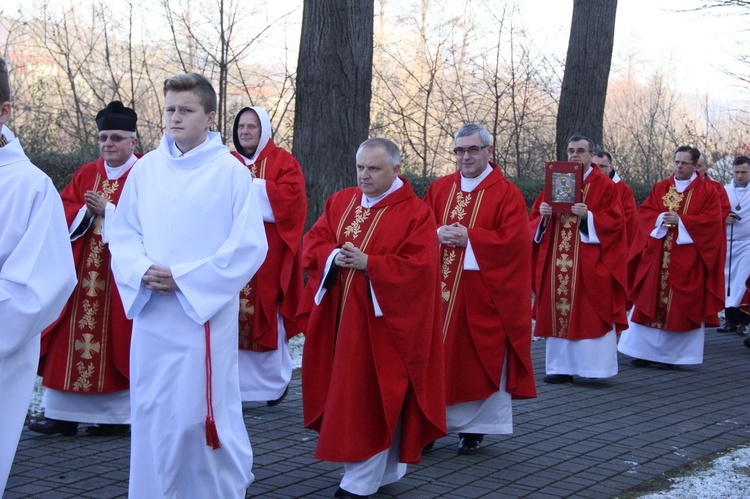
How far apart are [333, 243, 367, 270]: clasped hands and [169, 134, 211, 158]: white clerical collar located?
1034mm

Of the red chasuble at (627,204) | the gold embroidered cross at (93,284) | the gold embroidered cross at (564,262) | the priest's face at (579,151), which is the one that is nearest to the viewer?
the gold embroidered cross at (93,284)

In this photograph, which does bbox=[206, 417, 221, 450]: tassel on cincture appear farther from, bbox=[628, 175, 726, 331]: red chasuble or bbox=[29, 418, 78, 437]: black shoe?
bbox=[628, 175, 726, 331]: red chasuble

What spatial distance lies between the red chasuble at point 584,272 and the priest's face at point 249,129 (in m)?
2.91

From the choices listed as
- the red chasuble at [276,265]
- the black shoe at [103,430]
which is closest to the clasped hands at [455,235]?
the red chasuble at [276,265]

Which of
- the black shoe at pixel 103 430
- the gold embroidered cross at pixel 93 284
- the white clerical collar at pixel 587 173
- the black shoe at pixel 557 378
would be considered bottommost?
the black shoe at pixel 103 430

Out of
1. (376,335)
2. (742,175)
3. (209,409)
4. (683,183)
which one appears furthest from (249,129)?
(742,175)

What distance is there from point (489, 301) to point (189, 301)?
2772mm

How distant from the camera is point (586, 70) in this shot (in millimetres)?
13430

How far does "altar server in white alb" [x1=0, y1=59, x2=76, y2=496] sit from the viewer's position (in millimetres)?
3496

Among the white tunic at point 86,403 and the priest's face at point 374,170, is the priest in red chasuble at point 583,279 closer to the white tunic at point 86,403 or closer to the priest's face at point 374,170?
the priest's face at point 374,170

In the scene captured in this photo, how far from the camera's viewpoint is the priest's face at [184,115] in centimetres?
455

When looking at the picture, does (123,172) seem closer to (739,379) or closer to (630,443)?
(630,443)

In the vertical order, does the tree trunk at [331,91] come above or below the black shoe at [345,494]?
above

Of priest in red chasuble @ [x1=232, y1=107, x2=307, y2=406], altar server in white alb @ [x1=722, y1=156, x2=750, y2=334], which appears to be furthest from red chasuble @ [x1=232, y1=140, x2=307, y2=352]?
altar server in white alb @ [x1=722, y1=156, x2=750, y2=334]
